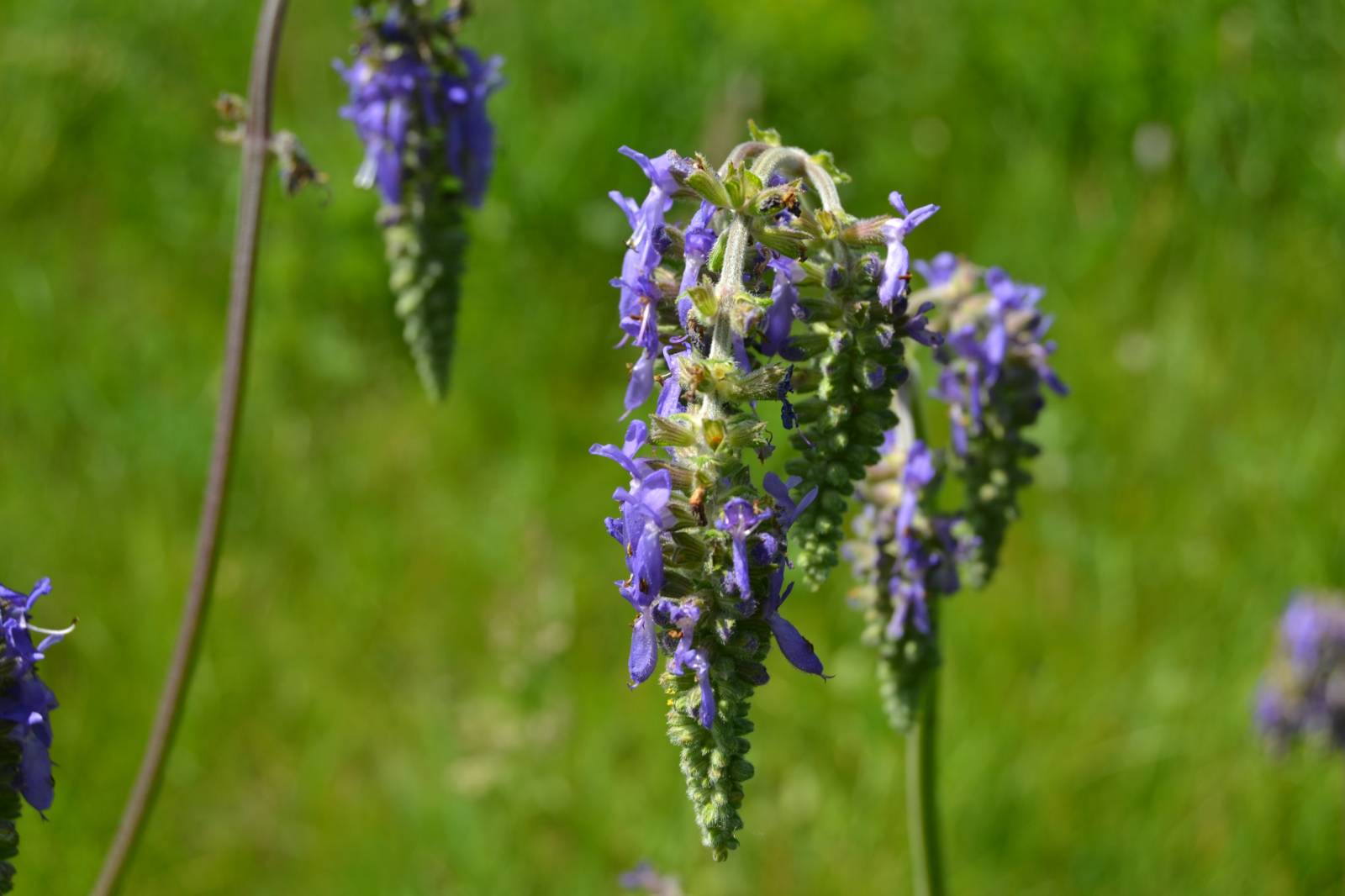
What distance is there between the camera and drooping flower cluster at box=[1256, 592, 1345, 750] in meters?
4.66

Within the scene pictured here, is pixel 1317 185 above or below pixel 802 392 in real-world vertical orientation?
above

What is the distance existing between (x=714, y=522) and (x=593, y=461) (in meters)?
4.55

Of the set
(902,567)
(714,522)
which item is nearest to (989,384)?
(902,567)

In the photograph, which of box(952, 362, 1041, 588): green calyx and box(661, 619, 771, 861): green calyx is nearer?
box(661, 619, 771, 861): green calyx

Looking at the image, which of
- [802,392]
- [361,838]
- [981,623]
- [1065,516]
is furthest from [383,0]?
[1065,516]

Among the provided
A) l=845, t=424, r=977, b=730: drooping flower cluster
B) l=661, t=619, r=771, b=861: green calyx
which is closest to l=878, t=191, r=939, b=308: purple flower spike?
l=661, t=619, r=771, b=861: green calyx

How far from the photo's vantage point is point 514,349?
680 centimetres

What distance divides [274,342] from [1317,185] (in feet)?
18.3

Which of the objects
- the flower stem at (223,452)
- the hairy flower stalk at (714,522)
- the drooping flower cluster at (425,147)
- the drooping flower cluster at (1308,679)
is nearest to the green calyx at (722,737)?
the hairy flower stalk at (714,522)

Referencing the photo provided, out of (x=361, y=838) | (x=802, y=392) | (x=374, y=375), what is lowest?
(x=802, y=392)

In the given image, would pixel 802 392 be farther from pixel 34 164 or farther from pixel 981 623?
pixel 34 164

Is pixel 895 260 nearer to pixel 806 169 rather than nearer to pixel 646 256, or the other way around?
pixel 806 169

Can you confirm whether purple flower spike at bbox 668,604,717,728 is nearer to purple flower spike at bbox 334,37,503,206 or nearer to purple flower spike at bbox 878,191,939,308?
purple flower spike at bbox 878,191,939,308

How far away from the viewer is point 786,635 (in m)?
1.84
